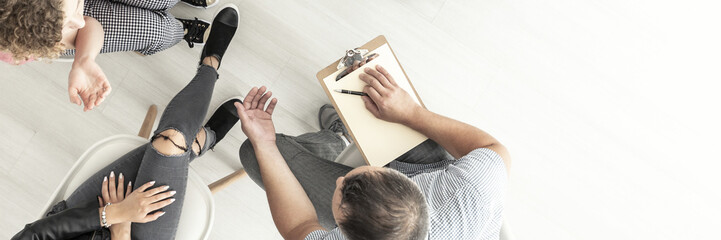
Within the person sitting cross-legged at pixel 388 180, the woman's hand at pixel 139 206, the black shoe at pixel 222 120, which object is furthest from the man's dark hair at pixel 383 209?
the black shoe at pixel 222 120

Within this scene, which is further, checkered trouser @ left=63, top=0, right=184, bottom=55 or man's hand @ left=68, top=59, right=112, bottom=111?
checkered trouser @ left=63, top=0, right=184, bottom=55

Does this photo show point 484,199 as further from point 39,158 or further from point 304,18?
point 39,158

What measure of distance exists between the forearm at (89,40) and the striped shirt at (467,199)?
906 mm

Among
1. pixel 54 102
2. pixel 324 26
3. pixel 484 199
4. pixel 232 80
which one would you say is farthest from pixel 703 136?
pixel 54 102

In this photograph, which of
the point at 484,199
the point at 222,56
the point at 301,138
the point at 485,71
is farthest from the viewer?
the point at 485,71

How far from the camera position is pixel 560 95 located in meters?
1.92

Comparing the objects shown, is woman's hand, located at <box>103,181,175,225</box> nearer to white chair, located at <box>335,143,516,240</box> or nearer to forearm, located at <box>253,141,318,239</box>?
forearm, located at <box>253,141,318,239</box>

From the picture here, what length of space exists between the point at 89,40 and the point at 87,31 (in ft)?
0.13

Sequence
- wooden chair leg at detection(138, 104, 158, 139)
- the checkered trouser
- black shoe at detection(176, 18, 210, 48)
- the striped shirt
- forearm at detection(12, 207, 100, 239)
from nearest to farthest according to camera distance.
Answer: the striped shirt
forearm at detection(12, 207, 100, 239)
the checkered trouser
wooden chair leg at detection(138, 104, 158, 139)
black shoe at detection(176, 18, 210, 48)

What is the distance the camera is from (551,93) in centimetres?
192

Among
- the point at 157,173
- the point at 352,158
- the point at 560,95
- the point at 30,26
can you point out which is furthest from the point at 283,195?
the point at 560,95

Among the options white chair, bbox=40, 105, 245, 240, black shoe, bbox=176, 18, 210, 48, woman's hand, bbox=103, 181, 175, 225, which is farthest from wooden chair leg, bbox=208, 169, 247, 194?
black shoe, bbox=176, 18, 210, 48

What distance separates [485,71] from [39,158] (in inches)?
83.9

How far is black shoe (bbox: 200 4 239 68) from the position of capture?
173 centimetres
